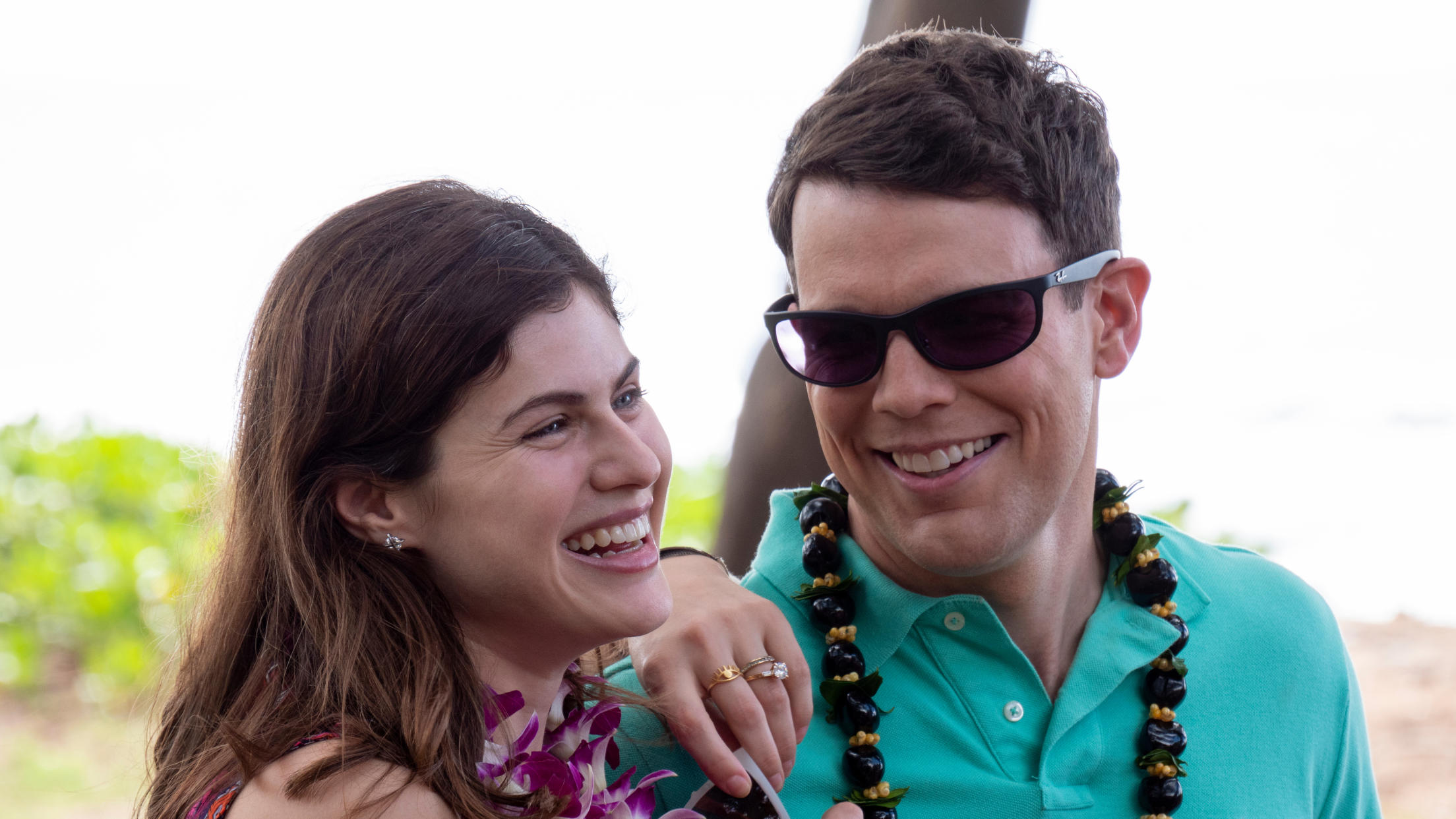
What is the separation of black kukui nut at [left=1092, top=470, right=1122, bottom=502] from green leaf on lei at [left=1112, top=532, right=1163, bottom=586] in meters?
0.14

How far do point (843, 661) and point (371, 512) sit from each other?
849 millimetres

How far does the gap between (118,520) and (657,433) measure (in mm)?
5148

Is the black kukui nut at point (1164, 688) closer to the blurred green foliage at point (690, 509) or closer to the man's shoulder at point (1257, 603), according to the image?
the man's shoulder at point (1257, 603)

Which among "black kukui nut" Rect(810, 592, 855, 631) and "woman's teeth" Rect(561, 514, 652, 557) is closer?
"woman's teeth" Rect(561, 514, 652, 557)

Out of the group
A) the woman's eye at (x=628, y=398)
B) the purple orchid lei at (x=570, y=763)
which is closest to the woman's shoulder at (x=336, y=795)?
the purple orchid lei at (x=570, y=763)

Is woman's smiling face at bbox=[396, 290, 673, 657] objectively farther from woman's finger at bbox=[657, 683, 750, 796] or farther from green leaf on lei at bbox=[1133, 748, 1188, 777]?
green leaf on lei at bbox=[1133, 748, 1188, 777]

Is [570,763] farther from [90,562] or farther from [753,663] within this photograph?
[90,562]

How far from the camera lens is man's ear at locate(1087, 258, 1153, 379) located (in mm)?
2338

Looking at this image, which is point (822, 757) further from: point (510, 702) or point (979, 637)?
point (510, 702)

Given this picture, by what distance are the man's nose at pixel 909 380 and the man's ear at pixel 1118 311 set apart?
15.7 inches

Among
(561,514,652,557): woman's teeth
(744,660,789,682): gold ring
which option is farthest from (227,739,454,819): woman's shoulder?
(744,660,789,682): gold ring

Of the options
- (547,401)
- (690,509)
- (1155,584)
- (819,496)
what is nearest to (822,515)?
(819,496)

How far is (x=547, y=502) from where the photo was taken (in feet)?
6.28

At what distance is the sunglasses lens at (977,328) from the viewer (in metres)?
2.08
